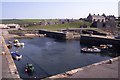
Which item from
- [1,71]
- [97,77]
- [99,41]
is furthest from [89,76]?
[99,41]

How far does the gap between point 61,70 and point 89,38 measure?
37697mm

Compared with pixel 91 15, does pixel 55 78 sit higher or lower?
lower

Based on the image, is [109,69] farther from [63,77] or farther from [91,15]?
[91,15]

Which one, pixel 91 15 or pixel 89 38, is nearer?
pixel 89 38

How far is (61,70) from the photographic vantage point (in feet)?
91.9

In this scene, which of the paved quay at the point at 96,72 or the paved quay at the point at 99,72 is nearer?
the paved quay at the point at 96,72

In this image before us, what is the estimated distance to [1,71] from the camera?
2097cm

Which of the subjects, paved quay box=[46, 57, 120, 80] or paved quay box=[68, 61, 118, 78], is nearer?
paved quay box=[46, 57, 120, 80]

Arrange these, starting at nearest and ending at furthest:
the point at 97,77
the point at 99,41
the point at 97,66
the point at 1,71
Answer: the point at 97,77
the point at 1,71
the point at 97,66
the point at 99,41

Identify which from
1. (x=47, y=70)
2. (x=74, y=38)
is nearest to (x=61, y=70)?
(x=47, y=70)

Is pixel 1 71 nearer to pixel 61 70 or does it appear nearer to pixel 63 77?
pixel 63 77

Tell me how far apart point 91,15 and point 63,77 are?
109306 millimetres

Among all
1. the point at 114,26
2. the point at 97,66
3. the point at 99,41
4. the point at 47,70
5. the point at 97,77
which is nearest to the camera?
the point at 97,77

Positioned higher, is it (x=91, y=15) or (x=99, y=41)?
(x=91, y=15)
